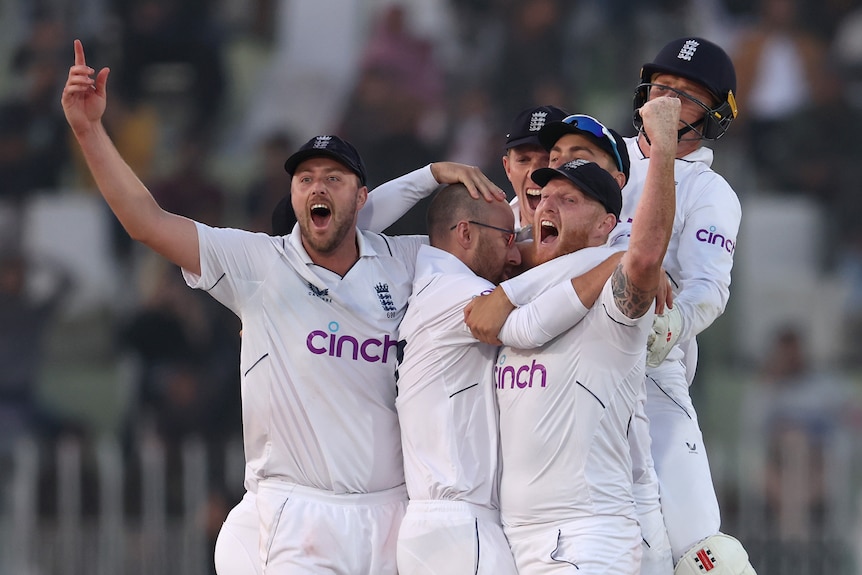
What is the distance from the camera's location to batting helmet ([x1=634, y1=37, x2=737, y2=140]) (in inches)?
247

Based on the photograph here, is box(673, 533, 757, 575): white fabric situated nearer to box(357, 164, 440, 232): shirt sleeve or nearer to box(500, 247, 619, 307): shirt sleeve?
box(500, 247, 619, 307): shirt sleeve

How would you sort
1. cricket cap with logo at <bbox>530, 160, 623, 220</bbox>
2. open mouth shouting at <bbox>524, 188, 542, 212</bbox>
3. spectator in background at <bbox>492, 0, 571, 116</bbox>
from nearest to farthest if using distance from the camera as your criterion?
1. cricket cap with logo at <bbox>530, 160, 623, 220</bbox>
2. open mouth shouting at <bbox>524, 188, 542, 212</bbox>
3. spectator in background at <bbox>492, 0, 571, 116</bbox>

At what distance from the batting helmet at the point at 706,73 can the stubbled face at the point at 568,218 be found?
701mm

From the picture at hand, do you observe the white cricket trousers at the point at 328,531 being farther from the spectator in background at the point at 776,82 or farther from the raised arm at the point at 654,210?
the spectator in background at the point at 776,82

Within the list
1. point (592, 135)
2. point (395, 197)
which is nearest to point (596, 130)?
point (592, 135)

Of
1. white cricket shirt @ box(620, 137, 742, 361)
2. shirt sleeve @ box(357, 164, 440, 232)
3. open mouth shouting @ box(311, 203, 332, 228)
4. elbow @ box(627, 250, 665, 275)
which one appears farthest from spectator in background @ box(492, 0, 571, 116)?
elbow @ box(627, 250, 665, 275)

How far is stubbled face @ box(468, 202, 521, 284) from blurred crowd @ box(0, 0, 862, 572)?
6.29 metres

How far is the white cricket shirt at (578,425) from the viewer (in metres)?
5.53

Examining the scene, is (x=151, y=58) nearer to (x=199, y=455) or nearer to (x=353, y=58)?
(x=353, y=58)

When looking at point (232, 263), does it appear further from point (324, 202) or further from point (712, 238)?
point (712, 238)

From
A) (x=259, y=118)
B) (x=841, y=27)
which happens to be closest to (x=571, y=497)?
(x=259, y=118)

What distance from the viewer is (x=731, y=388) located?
12.5 meters

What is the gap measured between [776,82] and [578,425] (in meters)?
9.20

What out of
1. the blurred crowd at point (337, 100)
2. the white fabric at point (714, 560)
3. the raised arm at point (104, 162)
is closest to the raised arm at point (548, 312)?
the white fabric at point (714, 560)
